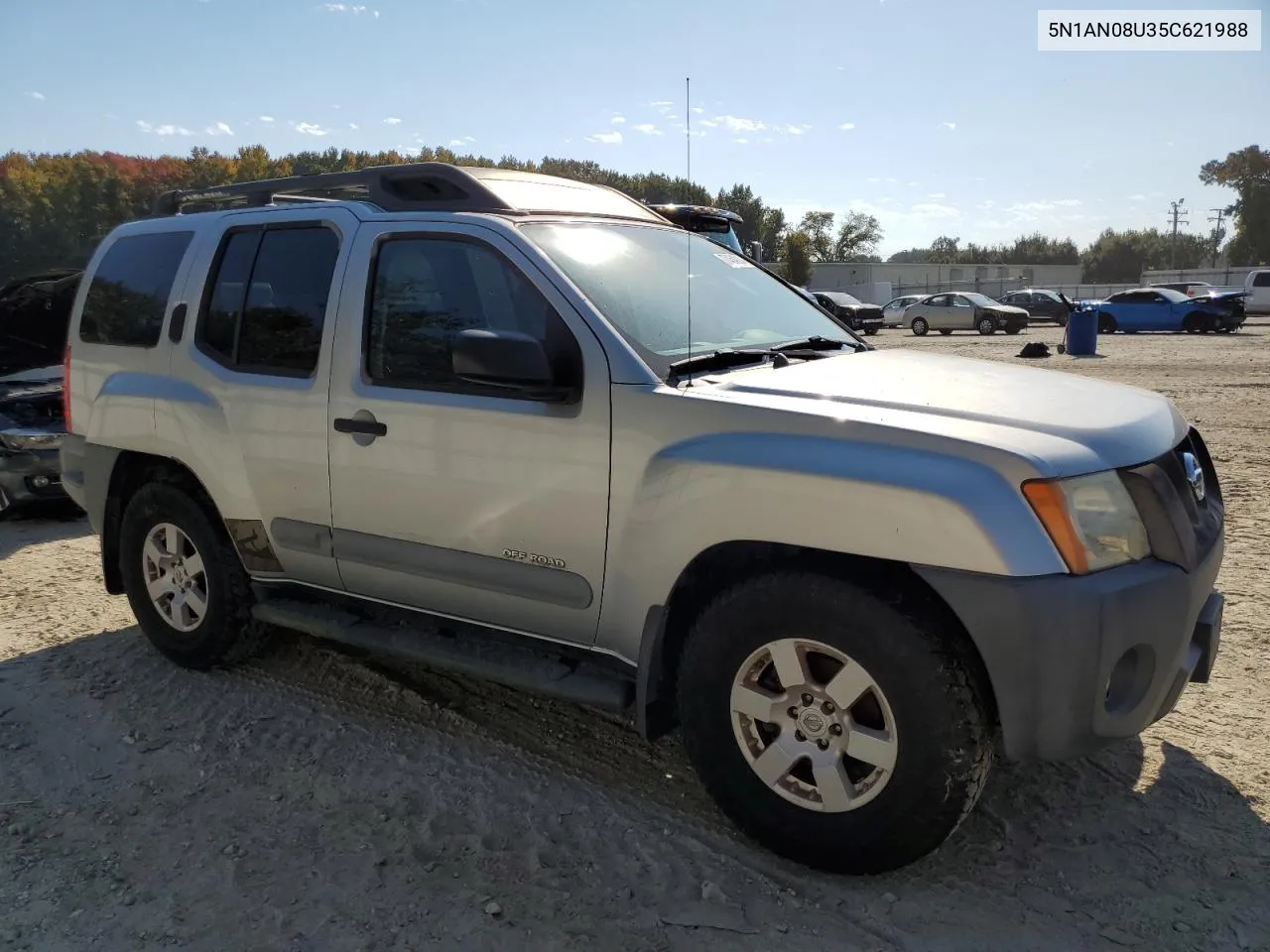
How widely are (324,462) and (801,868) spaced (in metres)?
2.24

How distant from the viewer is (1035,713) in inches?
94.9

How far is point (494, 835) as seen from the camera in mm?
3037

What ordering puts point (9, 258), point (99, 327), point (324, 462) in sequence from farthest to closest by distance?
1. point (9, 258)
2. point (99, 327)
3. point (324, 462)

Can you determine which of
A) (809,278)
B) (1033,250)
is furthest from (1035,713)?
(1033,250)

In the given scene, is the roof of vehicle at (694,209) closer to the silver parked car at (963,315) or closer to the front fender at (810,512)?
the front fender at (810,512)

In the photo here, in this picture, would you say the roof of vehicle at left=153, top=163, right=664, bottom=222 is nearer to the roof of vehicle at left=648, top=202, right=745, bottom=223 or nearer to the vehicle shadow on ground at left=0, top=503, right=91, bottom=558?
the vehicle shadow on ground at left=0, top=503, right=91, bottom=558

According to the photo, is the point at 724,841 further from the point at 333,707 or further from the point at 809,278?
the point at 809,278

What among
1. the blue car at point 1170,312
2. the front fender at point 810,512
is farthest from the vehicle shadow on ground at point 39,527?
the blue car at point 1170,312

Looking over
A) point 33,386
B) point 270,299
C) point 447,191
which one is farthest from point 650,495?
point 33,386

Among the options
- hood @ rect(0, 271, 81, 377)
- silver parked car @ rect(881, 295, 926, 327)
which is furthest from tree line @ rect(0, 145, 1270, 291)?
hood @ rect(0, 271, 81, 377)

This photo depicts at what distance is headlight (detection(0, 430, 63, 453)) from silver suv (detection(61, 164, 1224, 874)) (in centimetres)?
342

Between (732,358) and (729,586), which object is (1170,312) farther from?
(729,586)

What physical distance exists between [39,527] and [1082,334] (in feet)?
63.1

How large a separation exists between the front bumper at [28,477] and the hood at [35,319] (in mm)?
1018
